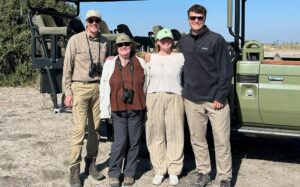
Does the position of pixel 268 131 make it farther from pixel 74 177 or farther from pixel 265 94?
pixel 74 177

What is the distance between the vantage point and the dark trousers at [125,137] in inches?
200

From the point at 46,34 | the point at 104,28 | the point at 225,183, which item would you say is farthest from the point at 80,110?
the point at 104,28

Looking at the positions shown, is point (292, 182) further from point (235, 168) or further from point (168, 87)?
point (168, 87)

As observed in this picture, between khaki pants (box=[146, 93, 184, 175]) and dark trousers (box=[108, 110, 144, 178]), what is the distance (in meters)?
0.15

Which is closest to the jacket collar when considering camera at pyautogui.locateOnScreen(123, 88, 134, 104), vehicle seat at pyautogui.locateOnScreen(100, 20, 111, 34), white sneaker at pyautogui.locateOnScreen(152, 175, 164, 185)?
camera at pyautogui.locateOnScreen(123, 88, 134, 104)

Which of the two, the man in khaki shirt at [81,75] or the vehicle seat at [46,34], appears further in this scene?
the vehicle seat at [46,34]

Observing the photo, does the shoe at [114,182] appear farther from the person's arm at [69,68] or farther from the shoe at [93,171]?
the person's arm at [69,68]

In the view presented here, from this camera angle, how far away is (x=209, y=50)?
4.76 meters

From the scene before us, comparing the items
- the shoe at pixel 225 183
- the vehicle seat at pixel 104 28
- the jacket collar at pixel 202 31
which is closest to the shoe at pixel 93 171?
the shoe at pixel 225 183

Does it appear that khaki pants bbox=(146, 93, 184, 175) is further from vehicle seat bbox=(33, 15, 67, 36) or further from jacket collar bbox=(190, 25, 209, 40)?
vehicle seat bbox=(33, 15, 67, 36)

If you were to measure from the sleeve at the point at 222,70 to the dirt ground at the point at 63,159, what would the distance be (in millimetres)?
1091

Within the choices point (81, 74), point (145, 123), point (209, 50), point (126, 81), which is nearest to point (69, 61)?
point (81, 74)

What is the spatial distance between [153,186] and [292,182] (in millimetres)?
1575

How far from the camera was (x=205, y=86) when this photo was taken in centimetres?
484
